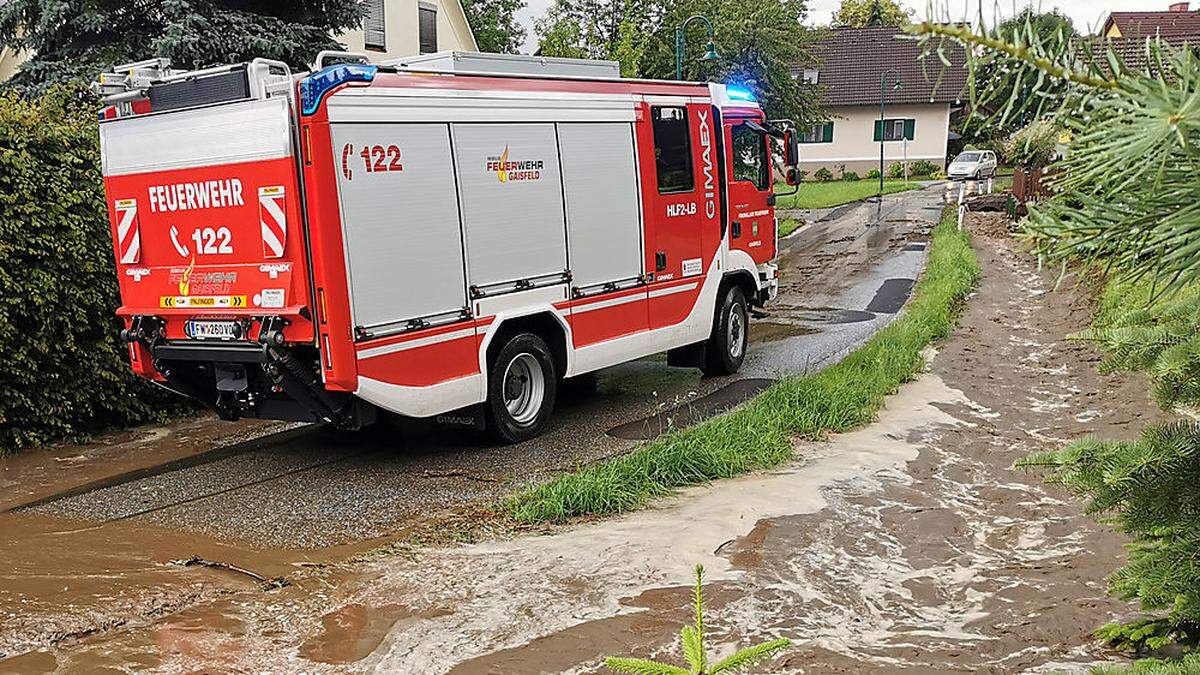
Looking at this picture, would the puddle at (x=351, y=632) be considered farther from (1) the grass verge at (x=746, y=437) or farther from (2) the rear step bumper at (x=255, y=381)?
(2) the rear step bumper at (x=255, y=381)

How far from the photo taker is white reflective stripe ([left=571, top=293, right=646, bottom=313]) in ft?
31.8

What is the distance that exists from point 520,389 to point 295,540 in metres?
3.03

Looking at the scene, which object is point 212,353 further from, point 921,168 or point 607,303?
point 921,168

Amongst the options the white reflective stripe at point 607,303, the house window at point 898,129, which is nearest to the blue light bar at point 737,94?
the white reflective stripe at point 607,303

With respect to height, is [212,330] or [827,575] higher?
[212,330]

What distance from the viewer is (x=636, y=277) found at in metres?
10.4

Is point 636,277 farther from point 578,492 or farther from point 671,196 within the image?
point 578,492

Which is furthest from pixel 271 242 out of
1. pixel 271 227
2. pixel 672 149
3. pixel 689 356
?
pixel 689 356

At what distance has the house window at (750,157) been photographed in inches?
479

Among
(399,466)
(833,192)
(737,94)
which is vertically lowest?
(399,466)

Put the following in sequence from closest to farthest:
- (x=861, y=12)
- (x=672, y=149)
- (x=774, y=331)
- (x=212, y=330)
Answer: (x=212, y=330)
(x=672, y=149)
(x=774, y=331)
(x=861, y=12)

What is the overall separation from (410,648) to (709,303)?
716 centimetres

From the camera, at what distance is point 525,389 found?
9445 mm

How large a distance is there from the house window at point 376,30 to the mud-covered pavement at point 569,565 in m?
19.4
